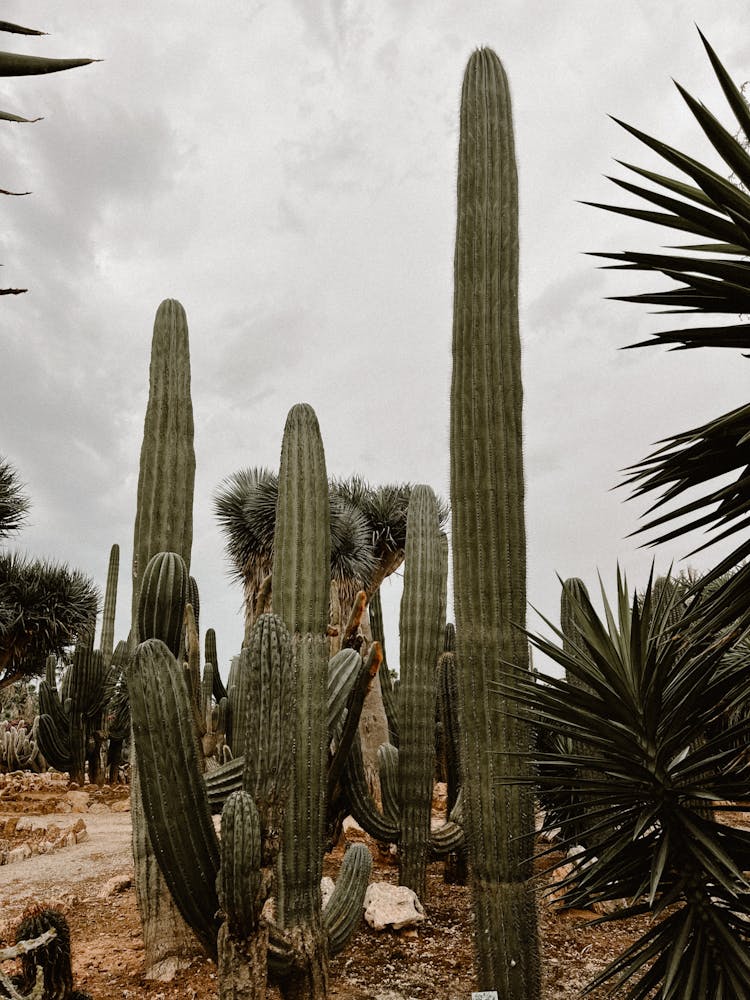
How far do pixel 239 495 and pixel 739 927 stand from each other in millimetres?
12019

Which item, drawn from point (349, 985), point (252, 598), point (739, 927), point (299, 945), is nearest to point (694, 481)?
point (739, 927)

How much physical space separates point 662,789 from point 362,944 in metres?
2.70

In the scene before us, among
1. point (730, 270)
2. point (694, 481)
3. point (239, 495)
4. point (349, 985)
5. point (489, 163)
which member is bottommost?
point (349, 985)

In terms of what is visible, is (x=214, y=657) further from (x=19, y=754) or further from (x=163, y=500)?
(x=163, y=500)

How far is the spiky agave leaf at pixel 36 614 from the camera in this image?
557 inches

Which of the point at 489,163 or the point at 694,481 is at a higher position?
the point at 489,163

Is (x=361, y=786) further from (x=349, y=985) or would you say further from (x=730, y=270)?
(x=730, y=270)

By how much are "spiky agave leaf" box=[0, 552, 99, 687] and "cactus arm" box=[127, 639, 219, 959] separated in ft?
39.2

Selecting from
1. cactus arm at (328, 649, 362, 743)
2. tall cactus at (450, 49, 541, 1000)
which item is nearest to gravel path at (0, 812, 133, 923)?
cactus arm at (328, 649, 362, 743)

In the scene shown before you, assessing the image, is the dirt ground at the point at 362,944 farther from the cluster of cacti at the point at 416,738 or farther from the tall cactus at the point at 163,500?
the cluster of cacti at the point at 416,738

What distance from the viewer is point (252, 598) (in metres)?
12.9

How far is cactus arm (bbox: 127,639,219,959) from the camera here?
10.2 ft

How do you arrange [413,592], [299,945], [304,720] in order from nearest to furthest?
1. [299,945]
2. [304,720]
3. [413,592]

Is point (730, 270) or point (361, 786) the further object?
point (361, 786)
